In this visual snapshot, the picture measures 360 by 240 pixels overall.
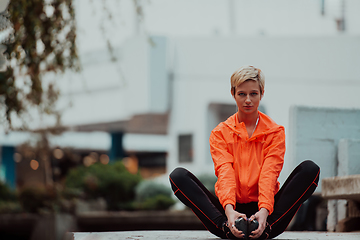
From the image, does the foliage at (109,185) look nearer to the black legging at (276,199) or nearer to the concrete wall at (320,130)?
the concrete wall at (320,130)

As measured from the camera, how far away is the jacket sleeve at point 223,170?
2893 mm

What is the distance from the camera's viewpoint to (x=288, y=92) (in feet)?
49.5

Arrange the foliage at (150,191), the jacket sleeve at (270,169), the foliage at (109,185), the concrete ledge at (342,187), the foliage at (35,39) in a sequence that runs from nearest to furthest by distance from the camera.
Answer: the jacket sleeve at (270,169) → the concrete ledge at (342,187) → the foliage at (35,39) → the foliage at (150,191) → the foliage at (109,185)

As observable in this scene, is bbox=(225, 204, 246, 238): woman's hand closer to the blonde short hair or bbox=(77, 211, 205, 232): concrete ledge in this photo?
the blonde short hair

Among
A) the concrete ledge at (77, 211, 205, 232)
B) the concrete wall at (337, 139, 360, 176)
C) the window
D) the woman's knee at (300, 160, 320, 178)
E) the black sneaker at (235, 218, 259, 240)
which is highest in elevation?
the woman's knee at (300, 160, 320, 178)

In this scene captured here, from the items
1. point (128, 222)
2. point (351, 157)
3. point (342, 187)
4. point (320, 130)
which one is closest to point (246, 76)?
point (342, 187)

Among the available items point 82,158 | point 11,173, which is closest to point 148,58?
point 11,173

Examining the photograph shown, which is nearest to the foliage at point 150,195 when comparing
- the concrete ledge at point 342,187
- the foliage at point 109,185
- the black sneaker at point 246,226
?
the foliage at point 109,185

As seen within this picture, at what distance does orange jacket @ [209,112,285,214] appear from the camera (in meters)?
2.99

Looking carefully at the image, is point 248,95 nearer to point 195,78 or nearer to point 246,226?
point 246,226

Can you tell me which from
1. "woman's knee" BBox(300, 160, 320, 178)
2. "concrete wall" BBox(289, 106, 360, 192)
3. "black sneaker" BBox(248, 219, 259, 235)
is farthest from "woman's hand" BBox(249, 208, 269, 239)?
"concrete wall" BBox(289, 106, 360, 192)

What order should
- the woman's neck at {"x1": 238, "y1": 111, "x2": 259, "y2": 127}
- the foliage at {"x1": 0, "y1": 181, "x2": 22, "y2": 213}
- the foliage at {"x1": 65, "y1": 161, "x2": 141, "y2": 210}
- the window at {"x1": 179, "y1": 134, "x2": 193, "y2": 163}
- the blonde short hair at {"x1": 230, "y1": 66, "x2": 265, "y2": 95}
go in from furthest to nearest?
1. the window at {"x1": 179, "y1": 134, "x2": 193, "y2": 163}
2. the foliage at {"x1": 65, "y1": 161, "x2": 141, "y2": 210}
3. the foliage at {"x1": 0, "y1": 181, "x2": 22, "y2": 213}
4. the woman's neck at {"x1": 238, "y1": 111, "x2": 259, "y2": 127}
5. the blonde short hair at {"x1": 230, "y1": 66, "x2": 265, "y2": 95}

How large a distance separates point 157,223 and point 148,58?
23.4 feet

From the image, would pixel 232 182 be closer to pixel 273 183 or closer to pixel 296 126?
pixel 273 183
